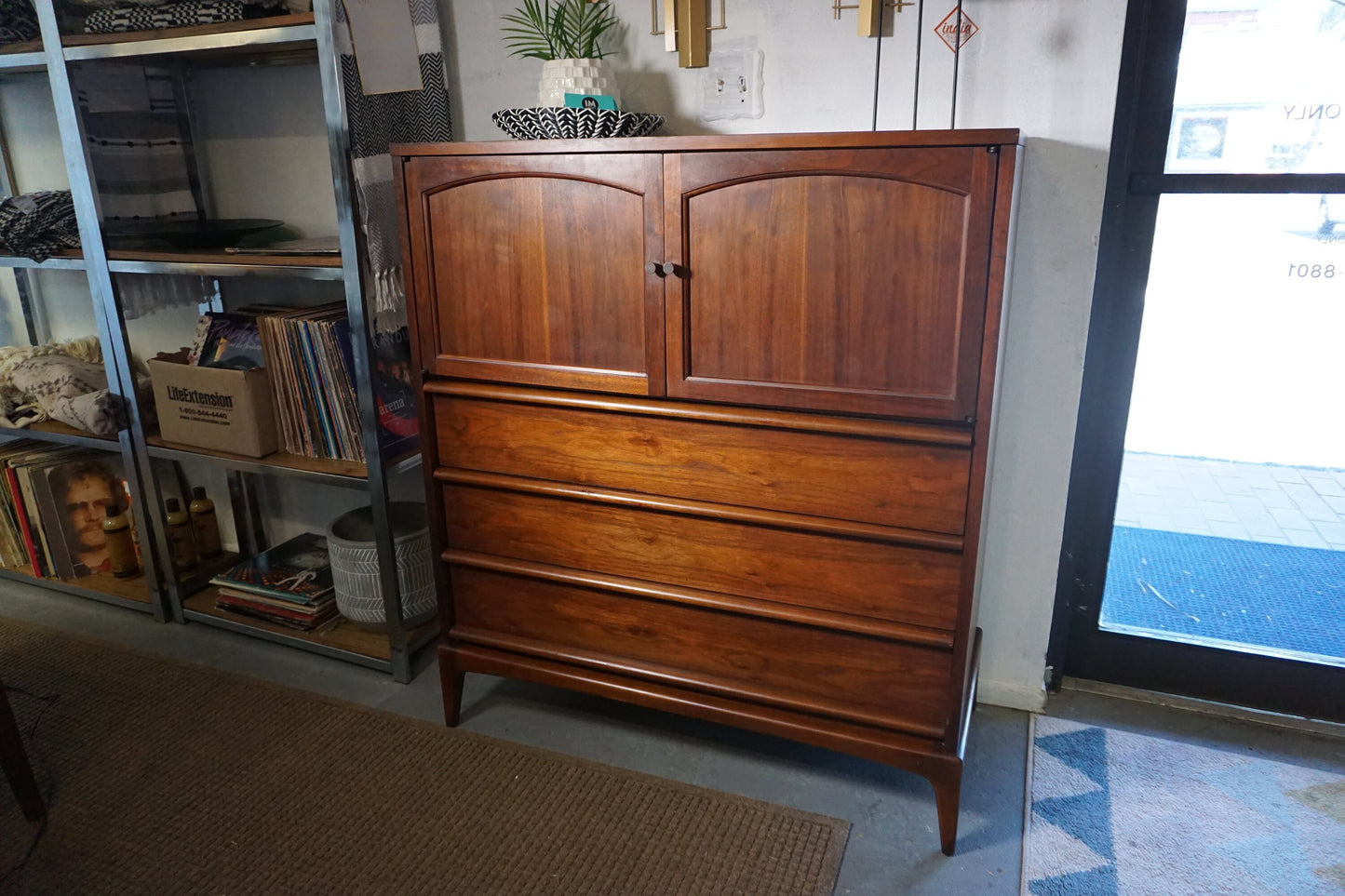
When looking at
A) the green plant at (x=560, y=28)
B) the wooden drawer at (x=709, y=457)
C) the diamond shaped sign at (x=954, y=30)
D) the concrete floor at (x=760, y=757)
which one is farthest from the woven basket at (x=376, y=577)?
the diamond shaped sign at (x=954, y=30)

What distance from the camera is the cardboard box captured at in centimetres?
221

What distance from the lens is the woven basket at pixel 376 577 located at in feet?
7.32

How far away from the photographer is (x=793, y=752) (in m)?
1.92

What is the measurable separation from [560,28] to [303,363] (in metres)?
0.98

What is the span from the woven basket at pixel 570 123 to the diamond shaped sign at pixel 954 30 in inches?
22.8

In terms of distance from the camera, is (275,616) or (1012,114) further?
(275,616)

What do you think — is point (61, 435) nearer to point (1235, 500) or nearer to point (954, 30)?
point (954, 30)

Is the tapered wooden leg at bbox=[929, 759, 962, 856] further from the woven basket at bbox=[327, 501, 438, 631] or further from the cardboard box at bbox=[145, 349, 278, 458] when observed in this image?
the cardboard box at bbox=[145, 349, 278, 458]

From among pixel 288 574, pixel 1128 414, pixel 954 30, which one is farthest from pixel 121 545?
pixel 1128 414

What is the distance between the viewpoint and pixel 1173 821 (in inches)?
67.4

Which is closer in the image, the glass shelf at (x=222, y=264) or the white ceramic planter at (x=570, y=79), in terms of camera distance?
the white ceramic planter at (x=570, y=79)

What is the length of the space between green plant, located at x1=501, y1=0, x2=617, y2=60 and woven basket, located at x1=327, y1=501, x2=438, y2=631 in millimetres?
1143

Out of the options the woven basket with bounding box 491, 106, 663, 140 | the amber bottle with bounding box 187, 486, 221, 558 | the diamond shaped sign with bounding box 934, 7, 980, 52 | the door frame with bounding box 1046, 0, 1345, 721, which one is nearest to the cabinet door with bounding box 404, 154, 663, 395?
the woven basket with bounding box 491, 106, 663, 140

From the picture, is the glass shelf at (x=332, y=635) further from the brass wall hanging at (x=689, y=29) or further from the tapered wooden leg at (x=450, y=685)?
the brass wall hanging at (x=689, y=29)
